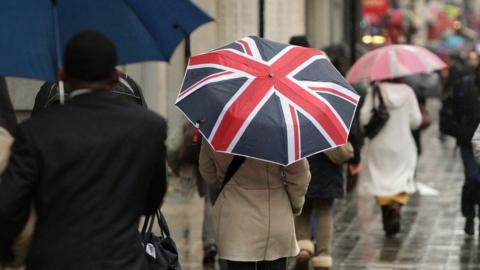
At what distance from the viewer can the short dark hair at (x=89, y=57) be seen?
4691 mm

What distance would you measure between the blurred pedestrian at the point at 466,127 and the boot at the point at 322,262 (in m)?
3.02

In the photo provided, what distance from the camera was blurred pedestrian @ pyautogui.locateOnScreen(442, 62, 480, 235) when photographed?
12508mm

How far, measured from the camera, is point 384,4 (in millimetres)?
34219

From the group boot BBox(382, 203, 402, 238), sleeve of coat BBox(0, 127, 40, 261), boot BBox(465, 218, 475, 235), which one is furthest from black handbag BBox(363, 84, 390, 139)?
sleeve of coat BBox(0, 127, 40, 261)

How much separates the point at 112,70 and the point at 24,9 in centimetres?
57

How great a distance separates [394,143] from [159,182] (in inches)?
317

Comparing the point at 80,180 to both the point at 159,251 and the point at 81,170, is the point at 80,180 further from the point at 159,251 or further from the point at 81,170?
the point at 159,251

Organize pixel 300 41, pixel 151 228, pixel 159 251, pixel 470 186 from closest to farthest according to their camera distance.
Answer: pixel 159 251 → pixel 151 228 → pixel 300 41 → pixel 470 186

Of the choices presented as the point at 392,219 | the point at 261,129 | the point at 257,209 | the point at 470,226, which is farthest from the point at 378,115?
the point at 261,129

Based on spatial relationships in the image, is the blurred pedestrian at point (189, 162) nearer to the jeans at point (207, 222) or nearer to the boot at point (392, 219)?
the jeans at point (207, 222)

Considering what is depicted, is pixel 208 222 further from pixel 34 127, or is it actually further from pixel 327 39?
pixel 327 39

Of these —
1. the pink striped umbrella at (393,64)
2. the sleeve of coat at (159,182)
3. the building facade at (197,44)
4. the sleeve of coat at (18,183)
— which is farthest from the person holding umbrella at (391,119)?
the sleeve of coat at (18,183)

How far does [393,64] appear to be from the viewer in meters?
12.5

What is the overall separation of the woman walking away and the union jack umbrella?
5.26m
